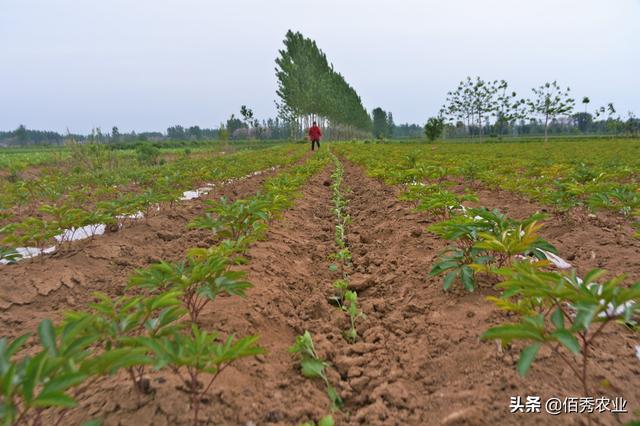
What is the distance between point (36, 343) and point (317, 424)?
182 cm

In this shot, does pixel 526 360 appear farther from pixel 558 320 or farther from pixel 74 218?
pixel 74 218

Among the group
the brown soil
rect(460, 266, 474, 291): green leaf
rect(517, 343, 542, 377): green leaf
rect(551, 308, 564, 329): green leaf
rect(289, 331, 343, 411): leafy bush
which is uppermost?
rect(551, 308, 564, 329): green leaf

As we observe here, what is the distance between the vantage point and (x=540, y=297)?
52.1 inches

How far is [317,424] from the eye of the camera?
148cm

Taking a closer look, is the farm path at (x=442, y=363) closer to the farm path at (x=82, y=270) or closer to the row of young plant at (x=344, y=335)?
the row of young plant at (x=344, y=335)

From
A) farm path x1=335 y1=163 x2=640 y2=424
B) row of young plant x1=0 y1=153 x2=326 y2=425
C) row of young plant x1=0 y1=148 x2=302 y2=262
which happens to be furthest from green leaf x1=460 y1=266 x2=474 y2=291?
row of young plant x1=0 y1=148 x2=302 y2=262

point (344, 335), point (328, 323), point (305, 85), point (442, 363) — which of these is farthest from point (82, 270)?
point (305, 85)

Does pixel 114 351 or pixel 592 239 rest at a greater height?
pixel 114 351

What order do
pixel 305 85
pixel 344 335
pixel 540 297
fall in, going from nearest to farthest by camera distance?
pixel 540 297 → pixel 344 335 → pixel 305 85

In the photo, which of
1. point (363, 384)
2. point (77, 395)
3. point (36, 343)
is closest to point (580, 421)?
point (363, 384)

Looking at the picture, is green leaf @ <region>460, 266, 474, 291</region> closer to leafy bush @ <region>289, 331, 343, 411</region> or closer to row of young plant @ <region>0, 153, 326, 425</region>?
leafy bush @ <region>289, 331, 343, 411</region>

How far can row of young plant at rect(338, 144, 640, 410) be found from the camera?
106 centimetres

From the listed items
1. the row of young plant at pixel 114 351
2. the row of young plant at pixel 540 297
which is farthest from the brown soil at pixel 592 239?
the row of young plant at pixel 114 351

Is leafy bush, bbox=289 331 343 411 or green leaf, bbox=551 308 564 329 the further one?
leafy bush, bbox=289 331 343 411
